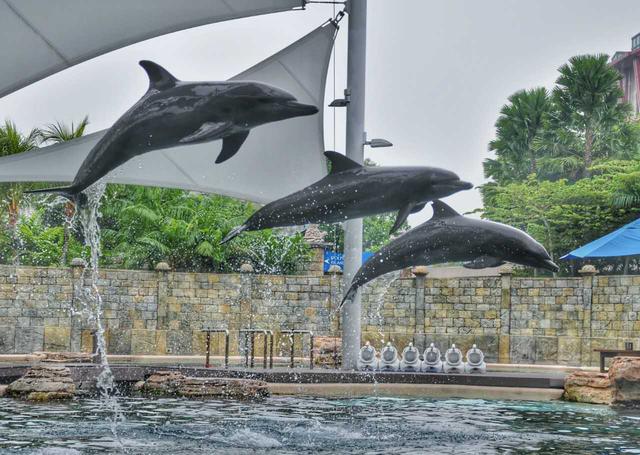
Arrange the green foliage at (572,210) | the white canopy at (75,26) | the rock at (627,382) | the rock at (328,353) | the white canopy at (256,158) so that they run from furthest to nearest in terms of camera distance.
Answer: the green foliage at (572,210)
the rock at (328,353)
the rock at (627,382)
the white canopy at (256,158)
the white canopy at (75,26)

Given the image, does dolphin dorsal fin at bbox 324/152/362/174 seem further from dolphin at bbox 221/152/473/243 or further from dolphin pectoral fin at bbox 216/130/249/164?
dolphin pectoral fin at bbox 216/130/249/164

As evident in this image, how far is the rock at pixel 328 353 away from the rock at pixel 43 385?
197 inches

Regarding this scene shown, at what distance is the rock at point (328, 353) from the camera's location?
15.7 m

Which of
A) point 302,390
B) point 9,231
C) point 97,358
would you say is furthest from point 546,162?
point 302,390

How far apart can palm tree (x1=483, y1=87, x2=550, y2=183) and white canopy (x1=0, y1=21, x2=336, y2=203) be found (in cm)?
2542

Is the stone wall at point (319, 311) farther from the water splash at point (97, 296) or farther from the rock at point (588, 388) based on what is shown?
the rock at point (588, 388)

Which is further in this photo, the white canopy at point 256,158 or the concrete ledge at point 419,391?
the concrete ledge at point 419,391

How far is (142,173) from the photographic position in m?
9.09

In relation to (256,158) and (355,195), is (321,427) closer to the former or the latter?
(256,158)

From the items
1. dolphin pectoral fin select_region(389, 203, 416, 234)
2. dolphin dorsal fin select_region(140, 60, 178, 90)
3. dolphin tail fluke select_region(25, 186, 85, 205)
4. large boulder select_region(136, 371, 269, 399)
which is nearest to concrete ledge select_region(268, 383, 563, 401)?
large boulder select_region(136, 371, 269, 399)

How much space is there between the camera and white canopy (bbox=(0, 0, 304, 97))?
26.1 ft

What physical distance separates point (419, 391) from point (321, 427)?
11.8 feet

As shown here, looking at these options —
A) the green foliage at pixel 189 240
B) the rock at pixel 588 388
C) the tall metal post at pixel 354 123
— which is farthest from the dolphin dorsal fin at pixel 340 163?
the green foliage at pixel 189 240

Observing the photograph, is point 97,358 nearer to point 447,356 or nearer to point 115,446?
point 447,356
